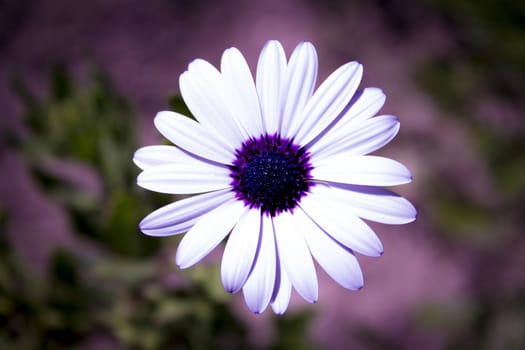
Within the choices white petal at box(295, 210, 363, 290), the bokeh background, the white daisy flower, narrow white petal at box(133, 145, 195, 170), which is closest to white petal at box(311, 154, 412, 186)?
the white daisy flower

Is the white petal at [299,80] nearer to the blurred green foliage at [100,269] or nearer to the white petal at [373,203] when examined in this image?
the white petal at [373,203]

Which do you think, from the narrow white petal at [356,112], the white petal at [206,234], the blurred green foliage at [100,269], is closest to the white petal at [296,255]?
the white petal at [206,234]

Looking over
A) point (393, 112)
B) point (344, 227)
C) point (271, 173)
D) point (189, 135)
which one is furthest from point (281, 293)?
point (393, 112)

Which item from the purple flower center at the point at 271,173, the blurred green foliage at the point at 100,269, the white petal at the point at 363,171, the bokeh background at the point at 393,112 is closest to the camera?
the white petal at the point at 363,171

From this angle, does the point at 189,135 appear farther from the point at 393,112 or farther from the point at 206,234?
the point at 393,112

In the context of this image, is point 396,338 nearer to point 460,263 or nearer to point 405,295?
point 405,295

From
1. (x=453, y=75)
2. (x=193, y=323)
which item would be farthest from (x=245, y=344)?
(x=453, y=75)
